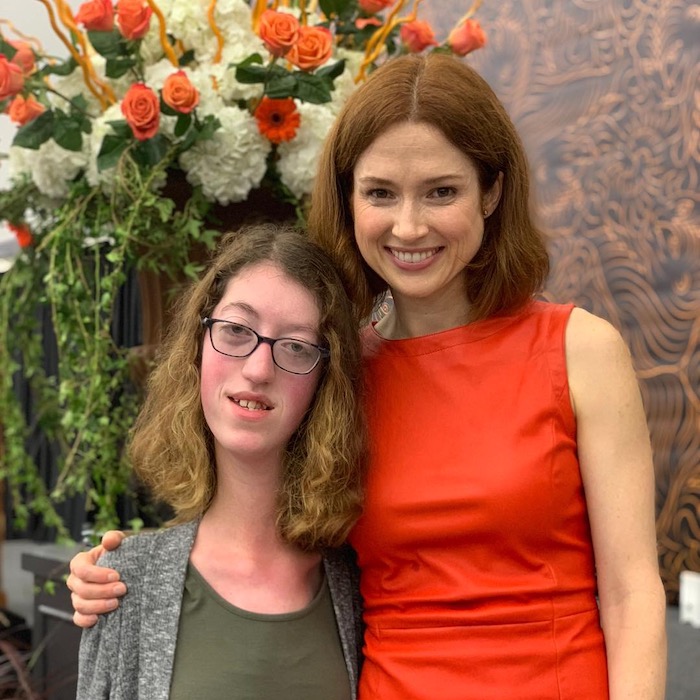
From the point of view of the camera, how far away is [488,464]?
1183 mm

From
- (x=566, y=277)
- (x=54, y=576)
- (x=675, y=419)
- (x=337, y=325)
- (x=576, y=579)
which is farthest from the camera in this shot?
(x=566, y=277)

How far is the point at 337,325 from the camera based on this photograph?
4.27 ft

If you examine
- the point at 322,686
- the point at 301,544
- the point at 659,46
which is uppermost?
the point at 659,46

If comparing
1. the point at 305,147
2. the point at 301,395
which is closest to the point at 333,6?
the point at 305,147

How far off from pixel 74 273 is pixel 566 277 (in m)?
1.45

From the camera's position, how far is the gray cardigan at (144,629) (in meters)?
1.20

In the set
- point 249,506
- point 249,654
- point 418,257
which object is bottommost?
point 249,654

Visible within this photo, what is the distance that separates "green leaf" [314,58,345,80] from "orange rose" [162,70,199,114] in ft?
0.70

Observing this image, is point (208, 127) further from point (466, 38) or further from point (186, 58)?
point (466, 38)

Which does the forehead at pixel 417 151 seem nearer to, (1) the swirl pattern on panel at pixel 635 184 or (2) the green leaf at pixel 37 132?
(2) the green leaf at pixel 37 132

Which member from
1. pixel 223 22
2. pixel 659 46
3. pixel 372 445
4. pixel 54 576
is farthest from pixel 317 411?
pixel 659 46

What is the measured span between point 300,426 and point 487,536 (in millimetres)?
314

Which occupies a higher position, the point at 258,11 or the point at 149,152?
the point at 258,11

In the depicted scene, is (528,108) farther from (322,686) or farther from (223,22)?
(322,686)
